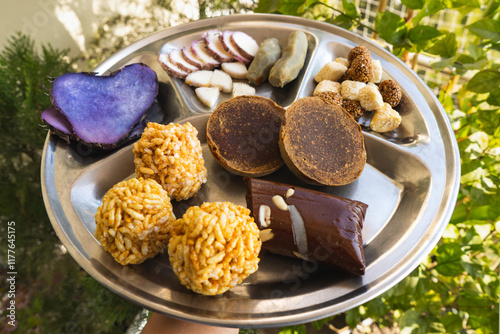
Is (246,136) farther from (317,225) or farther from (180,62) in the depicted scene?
(180,62)

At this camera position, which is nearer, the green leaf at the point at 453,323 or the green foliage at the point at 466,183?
the green foliage at the point at 466,183

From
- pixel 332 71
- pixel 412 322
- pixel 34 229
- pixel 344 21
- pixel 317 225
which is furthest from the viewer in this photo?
pixel 34 229

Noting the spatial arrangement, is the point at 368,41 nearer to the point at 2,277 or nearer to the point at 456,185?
the point at 456,185

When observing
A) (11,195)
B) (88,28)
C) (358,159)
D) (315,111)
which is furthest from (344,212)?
(88,28)

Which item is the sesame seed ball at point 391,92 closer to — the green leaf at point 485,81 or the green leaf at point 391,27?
the green leaf at point 391,27

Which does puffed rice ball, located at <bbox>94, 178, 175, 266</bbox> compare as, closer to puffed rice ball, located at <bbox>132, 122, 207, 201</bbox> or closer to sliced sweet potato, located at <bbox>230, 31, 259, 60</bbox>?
puffed rice ball, located at <bbox>132, 122, 207, 201</bbox>

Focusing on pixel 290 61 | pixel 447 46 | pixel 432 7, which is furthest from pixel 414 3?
pixel 290 61

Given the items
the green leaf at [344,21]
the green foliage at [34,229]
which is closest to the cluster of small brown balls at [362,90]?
the green leaf at [344,21]
